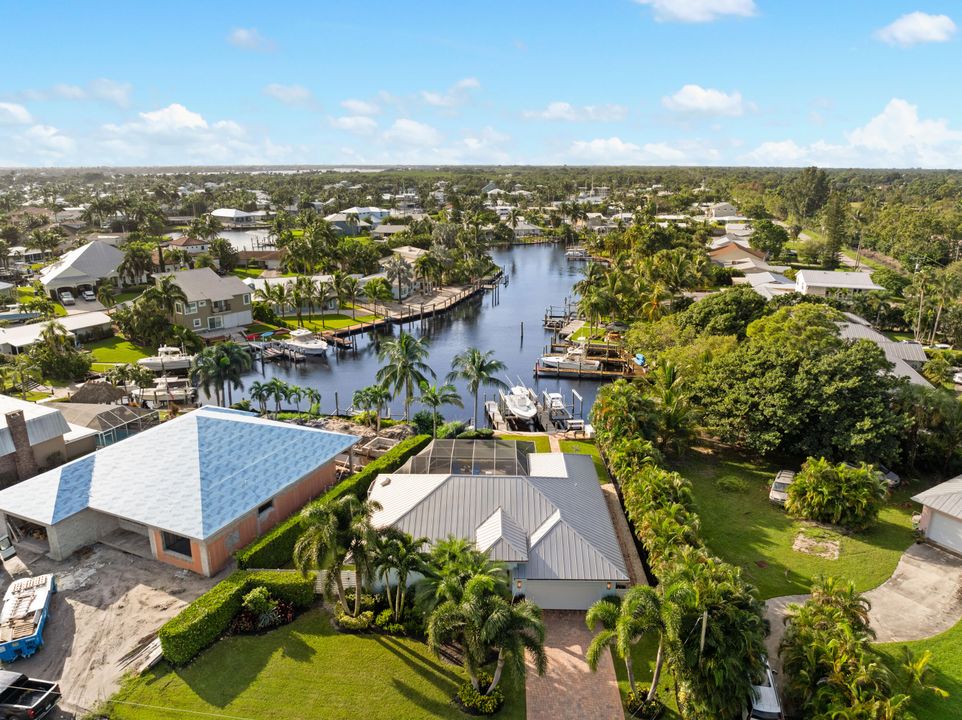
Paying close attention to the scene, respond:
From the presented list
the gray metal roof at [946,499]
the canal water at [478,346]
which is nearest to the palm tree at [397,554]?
the gray metal roof at [946,499]

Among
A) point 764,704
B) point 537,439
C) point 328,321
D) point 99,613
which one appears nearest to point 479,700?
point 764,704

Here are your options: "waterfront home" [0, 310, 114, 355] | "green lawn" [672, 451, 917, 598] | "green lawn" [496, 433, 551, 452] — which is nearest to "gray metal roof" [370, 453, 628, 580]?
"green lawn" [672, 451, 917, 598]

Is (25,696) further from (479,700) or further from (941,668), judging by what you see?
(941,668)

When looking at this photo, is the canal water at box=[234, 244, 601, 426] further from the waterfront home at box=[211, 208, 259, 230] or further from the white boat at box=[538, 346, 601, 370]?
the waterfront home at box=[211, 208, 259, 230]

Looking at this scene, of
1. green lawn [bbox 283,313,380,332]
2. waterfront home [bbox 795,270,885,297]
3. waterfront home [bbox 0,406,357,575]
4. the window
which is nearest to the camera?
waterfront home [bbox 0,406,357,575]

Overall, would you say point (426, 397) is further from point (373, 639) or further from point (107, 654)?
point (107, 654)

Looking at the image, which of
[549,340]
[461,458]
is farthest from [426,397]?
[549,340]
